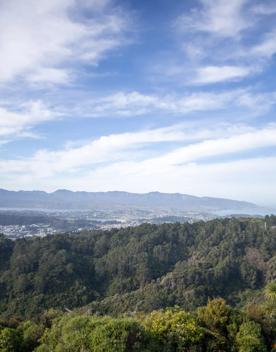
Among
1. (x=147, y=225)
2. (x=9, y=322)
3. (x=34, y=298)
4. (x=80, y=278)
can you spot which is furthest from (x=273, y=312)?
(x=147, y=225)

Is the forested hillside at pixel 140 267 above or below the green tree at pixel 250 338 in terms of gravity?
below

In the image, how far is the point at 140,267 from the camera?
59.0 metres

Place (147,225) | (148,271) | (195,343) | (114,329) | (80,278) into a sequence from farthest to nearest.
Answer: (147,225) → (148,271) → (80,278) → (195,343) → (114,329)

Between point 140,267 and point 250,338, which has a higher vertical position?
point 250,338

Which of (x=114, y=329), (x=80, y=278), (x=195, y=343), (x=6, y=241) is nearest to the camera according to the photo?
(x=114, y=329)

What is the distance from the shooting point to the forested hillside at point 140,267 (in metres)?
47.7

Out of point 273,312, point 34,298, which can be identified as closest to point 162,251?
point 34,298

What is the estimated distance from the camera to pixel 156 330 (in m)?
17.0

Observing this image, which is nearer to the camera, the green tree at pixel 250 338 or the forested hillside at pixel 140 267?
the green tree at pixel 250 338

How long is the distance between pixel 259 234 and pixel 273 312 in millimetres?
45472

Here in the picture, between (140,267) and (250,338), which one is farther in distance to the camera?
(140,267)

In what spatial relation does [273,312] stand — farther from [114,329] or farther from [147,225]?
[147,225]

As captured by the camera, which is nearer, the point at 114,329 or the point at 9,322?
the point at 114,329

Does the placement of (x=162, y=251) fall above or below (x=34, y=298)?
above
